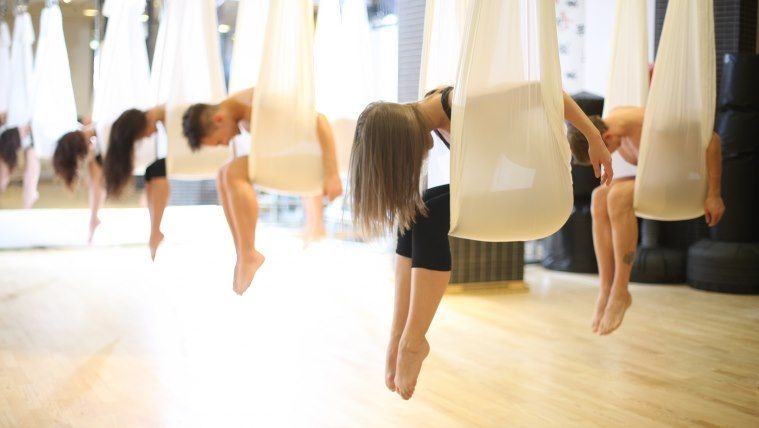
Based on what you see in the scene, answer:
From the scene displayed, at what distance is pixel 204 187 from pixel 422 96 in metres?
4.93

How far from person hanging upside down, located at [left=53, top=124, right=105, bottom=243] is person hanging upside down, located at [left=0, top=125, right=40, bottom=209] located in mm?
582

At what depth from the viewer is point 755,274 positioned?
17.4 feet

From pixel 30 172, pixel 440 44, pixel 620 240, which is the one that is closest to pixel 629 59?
pixel 620 240

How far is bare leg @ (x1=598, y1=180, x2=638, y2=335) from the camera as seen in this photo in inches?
115

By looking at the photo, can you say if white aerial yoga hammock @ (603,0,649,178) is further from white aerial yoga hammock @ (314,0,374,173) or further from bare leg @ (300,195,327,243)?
bare leg @ (300,195,327,243)

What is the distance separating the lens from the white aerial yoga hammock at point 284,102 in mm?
2270

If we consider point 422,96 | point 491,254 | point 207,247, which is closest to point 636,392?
point 422,96

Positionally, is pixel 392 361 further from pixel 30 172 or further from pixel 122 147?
pixel 30 172

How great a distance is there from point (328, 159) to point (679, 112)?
1.20 metres

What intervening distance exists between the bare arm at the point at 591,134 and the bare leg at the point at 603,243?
2.23ft

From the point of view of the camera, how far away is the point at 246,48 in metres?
2.52

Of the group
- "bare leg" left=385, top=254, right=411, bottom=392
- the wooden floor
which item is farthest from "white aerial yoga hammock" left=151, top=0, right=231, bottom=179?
the wooden floor

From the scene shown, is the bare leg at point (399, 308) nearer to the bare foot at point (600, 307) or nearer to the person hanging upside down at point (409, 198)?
the person hanging upside down at point (409, 198)

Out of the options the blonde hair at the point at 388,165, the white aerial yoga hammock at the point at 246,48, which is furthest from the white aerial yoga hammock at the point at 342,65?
the blonde hair at the point at 388,165
